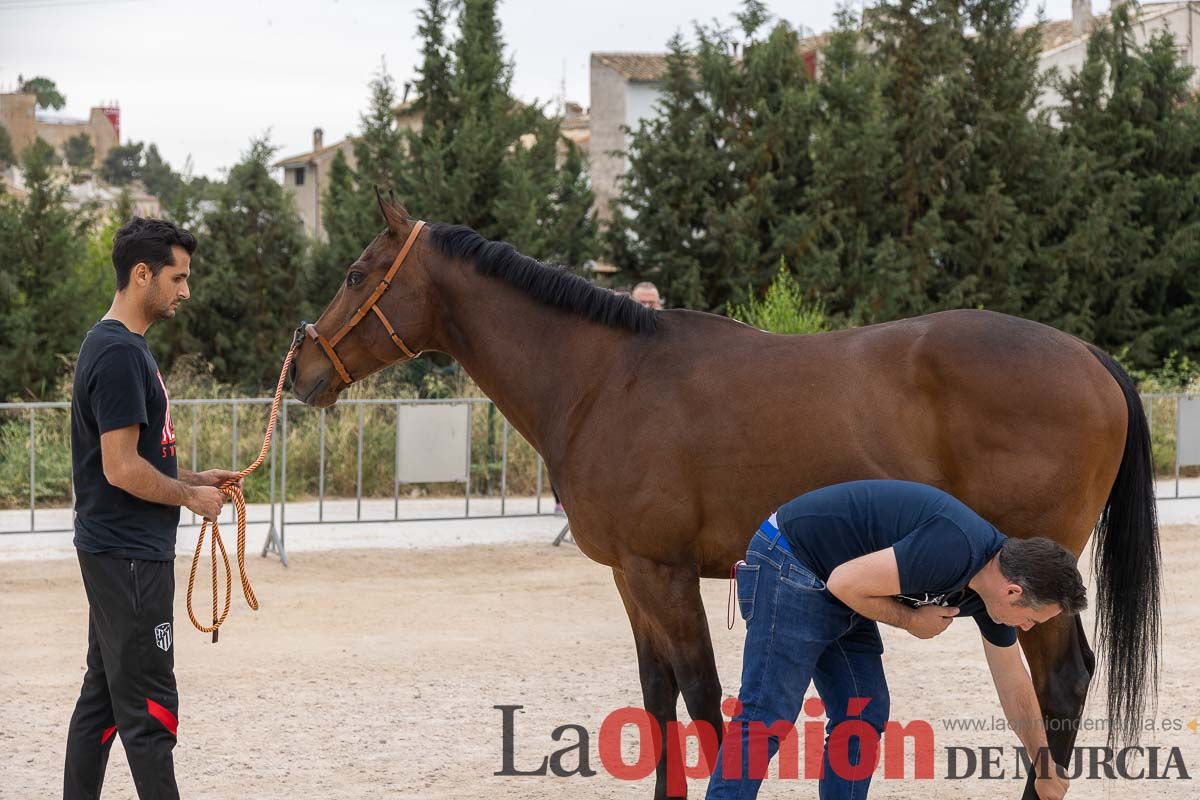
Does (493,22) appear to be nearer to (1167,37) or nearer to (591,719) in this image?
(1167,37)

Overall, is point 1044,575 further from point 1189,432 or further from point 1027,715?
point 1189,432

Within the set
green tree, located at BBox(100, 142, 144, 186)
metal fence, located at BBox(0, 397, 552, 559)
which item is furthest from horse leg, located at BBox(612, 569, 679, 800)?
green tree, located at BBox(100, 142, 144, 186)

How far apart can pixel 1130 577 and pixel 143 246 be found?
362 centimetres

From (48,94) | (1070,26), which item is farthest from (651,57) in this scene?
(48,94)

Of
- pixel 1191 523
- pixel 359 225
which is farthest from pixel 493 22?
pixel 1191 523

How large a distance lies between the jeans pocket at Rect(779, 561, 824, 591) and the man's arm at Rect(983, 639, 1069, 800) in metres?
1.08

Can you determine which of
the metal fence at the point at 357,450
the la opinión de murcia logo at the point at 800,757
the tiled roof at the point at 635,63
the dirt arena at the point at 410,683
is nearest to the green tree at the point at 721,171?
the metal fence at the point at 357,450

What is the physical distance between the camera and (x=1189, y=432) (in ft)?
42.2

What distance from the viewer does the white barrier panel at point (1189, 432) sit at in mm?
12719

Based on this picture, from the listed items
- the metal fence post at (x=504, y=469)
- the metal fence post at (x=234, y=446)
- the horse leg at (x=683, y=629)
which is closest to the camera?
the horse leg at (x=683, y=629)

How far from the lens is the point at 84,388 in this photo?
3.83 m

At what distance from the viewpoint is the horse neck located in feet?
16.0

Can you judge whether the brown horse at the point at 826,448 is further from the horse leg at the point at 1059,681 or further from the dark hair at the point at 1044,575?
the dark hair at the point at 1044,575

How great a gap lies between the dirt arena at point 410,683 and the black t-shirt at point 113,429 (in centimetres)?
131
